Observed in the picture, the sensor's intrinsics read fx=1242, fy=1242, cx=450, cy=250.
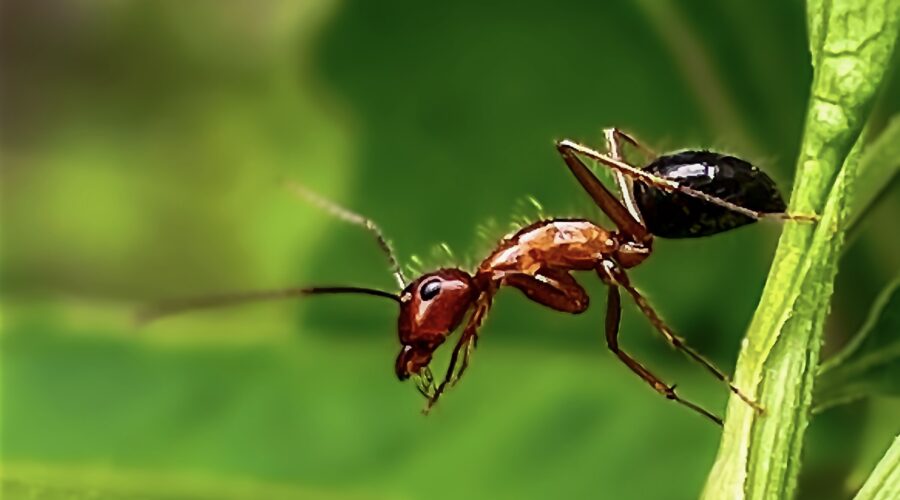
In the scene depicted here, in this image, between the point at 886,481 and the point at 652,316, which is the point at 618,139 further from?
the point at 886,481

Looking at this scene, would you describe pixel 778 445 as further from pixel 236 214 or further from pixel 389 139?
pixel 236 214

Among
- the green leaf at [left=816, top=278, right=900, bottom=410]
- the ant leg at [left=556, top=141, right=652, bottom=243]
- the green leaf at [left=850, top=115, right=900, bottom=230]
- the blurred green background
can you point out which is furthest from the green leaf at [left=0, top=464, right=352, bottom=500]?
the green leaf at [left=850, top=115, right=900, bottom=230]

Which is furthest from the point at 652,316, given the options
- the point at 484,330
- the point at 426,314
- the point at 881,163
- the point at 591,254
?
the point at 484,330

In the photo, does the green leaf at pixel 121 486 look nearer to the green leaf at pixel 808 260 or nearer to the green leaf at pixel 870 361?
the green leaf at pixel 870 361

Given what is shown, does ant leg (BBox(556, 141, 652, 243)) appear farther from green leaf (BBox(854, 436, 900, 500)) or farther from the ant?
green leaf (BBox(854, 436, 900, 500))

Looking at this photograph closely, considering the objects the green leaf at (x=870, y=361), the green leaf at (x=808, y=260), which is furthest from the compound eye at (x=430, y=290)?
the green leaf at (x=808, y=260)
